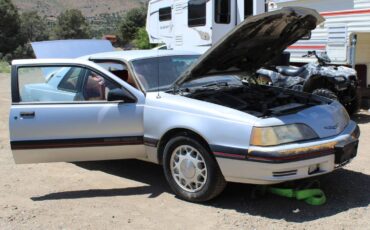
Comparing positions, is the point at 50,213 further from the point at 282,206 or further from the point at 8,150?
the point at 8,150

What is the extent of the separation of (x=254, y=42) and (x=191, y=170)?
65.3 inches

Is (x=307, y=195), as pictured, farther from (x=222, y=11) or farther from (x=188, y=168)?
(x=222, y=11)

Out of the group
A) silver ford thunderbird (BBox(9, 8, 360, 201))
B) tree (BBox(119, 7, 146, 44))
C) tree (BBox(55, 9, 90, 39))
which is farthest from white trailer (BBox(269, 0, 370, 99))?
tree (BBox(55, 9, 90, 39))

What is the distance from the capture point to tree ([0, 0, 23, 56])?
41000mm

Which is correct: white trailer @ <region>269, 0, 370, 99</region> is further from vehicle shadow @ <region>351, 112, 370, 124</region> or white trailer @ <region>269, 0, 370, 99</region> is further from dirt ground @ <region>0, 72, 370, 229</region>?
dirt ground @ <region>0, 72, 370, 229</region>

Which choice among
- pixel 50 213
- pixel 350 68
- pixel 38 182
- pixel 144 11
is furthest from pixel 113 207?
pixel 144 11

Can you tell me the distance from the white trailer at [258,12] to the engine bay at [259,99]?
14.6 feet

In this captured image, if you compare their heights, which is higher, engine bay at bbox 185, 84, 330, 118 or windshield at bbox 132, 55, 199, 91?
windshield at bbox 132, 55, 199, 91

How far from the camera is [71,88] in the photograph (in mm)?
5699

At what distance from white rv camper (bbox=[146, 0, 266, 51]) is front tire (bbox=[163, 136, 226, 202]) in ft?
27.3

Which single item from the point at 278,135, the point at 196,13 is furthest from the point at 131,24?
the point at 278,135

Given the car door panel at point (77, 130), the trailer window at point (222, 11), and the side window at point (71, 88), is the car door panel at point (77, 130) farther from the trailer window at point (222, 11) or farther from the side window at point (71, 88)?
the trailer window at point (222, 11)

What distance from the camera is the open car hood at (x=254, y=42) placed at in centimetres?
488

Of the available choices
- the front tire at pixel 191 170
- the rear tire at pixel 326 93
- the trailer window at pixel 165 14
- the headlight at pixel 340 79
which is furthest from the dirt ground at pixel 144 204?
the trailer window at pixel 165 14
